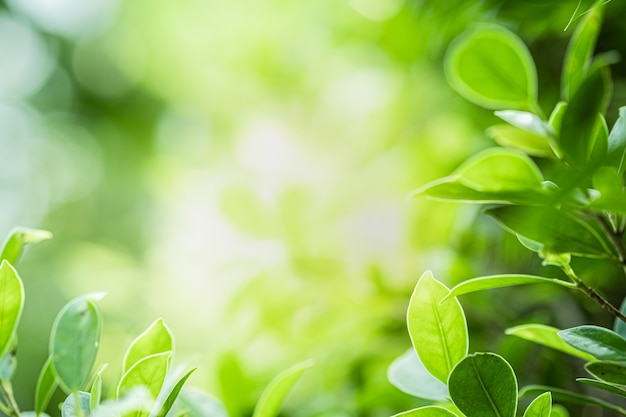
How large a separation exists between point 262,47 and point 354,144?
454mm

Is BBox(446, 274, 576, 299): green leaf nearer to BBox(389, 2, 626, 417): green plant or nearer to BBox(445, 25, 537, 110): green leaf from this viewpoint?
BBox(389, 2, 626, 417): green plant

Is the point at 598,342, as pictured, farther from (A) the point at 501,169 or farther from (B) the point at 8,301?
(B) the point at 8,301

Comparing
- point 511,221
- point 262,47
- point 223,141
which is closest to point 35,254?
point 223,141

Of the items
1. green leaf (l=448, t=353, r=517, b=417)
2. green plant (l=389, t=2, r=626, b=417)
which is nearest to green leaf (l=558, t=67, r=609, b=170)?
green plant (l=389, t=2, r=626, b=417)

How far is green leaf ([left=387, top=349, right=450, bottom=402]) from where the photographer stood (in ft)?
0.91

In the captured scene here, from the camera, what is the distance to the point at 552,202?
0.24 metres

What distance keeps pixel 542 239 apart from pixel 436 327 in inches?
2.3

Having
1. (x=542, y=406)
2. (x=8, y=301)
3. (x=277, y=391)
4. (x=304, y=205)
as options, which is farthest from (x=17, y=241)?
(x=304, y=205)

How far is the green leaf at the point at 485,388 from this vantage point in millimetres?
223

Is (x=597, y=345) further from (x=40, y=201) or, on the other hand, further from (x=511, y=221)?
(x=40, y=201)

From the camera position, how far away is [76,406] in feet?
0.82

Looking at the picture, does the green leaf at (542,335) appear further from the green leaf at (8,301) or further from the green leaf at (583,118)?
the green leaf at (8,301)

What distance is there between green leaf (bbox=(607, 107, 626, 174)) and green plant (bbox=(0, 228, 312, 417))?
0.17m

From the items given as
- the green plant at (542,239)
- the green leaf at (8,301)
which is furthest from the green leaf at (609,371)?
the green leaf at (8,301)
